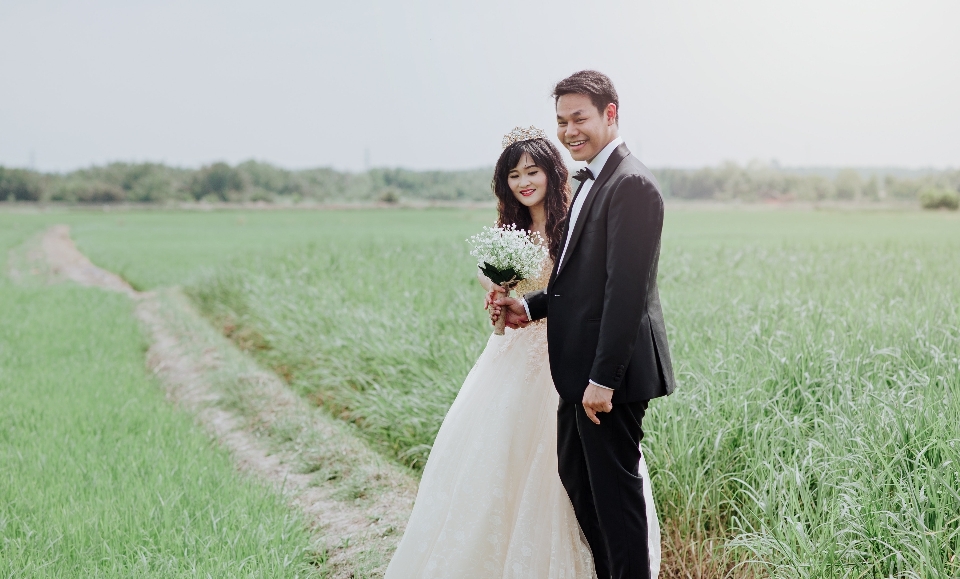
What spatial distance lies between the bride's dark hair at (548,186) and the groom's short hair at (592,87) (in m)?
0.66

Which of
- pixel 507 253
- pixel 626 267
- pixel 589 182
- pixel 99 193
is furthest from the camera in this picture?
pixel 99 193

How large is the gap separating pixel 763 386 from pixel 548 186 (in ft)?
5.47

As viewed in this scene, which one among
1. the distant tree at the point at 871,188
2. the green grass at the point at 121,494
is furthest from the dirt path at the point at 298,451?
the distant tree at the point at 871,188

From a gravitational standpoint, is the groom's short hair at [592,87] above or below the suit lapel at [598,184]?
above

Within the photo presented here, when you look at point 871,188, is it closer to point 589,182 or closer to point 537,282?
point 537,282

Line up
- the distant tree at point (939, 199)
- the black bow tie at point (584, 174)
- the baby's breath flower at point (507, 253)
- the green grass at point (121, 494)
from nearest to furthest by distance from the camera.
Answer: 1. the black bow tie at point (584, 174)
2. the baby's breath flower at point (507, 253)
3. the green grass at point (121, 494)
4. the distant tree at point (939, 199)

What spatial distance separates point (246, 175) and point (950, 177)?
62324 millimetres

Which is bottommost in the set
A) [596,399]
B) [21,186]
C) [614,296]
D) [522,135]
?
A: [596,399]

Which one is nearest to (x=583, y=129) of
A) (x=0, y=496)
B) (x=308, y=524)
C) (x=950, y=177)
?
(x=308, y=524)

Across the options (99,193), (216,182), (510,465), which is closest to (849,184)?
(216,182)

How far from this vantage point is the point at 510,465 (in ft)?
9.44

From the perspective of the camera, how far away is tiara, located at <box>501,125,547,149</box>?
3012 millimetres

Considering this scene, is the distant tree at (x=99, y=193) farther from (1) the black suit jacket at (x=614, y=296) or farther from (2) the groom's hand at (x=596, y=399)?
(2) the groom's hand at (x=596, y=399)

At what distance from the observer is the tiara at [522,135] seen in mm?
3012
